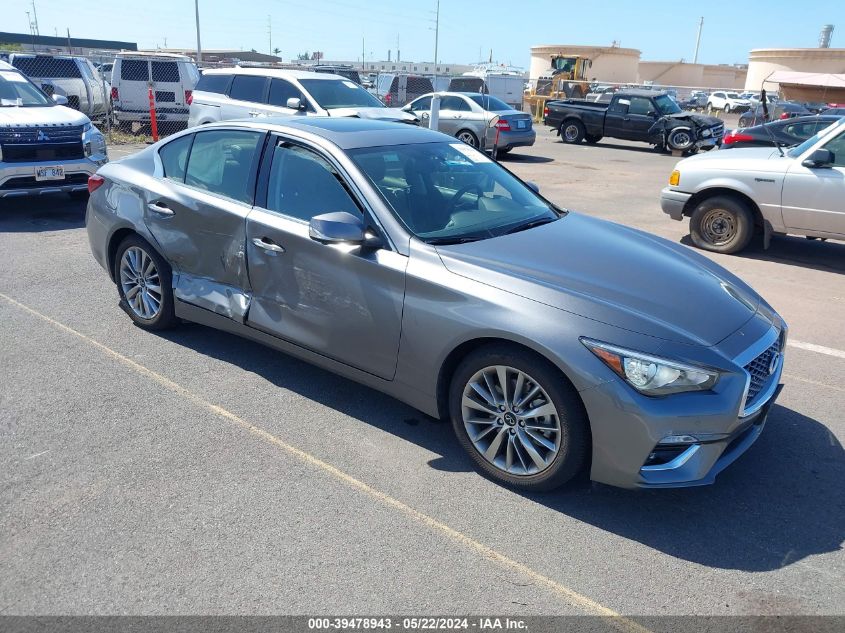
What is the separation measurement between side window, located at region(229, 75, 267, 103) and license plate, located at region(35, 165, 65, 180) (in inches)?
184

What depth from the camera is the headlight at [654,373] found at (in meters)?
3.15

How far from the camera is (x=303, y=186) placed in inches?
172

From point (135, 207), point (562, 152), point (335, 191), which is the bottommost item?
point (562, 152)

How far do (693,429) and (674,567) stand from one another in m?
0.59

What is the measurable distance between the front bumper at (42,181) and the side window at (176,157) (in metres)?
4.77

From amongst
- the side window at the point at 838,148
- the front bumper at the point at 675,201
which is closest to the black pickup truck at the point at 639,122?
the front bumper at the point at 675,201

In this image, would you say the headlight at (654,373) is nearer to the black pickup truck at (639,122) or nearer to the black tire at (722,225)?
the black tire at (722,225)

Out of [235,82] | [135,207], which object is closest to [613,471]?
[135,207]

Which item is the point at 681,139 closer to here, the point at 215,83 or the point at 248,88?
the point at 248,88

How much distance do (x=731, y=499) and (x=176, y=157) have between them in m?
4.23

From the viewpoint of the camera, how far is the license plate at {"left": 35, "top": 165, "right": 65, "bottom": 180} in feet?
30.1

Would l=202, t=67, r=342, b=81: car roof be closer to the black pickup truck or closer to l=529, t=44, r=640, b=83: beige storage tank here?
the black pickup truck

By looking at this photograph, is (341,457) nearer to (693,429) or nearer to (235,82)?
(693,429)

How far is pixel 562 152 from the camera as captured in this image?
20625mm
